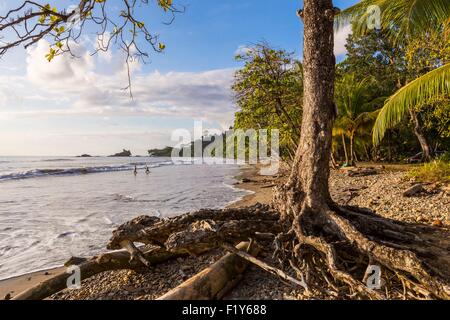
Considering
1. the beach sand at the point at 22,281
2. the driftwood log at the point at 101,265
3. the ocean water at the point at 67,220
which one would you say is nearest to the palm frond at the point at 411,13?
the driftwood log at the point at 101,265

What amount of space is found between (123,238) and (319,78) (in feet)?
12.4

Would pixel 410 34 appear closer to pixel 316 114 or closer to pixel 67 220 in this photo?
pixel 316 114

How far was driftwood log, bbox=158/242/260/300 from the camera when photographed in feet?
10.8

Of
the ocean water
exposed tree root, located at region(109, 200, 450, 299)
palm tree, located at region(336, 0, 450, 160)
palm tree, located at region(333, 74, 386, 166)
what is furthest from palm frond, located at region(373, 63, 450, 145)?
palm tree, located at region(333, 74, 386, 166)

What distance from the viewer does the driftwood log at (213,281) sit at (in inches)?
130

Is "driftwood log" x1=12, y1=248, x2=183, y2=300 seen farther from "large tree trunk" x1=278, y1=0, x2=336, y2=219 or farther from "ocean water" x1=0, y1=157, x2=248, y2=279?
"ocean water" x1=0, y1=157, x2=248, y2=279

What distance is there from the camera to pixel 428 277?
315 cm

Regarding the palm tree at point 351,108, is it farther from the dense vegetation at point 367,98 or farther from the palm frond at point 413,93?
the palm frond at point 413,93

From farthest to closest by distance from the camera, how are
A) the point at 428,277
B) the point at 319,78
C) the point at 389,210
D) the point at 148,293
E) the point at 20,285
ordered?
the point at 389,210, the point at 20,285, the point at 319,78, the point at 148,293, the point at 428,277

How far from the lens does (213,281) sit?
11.7 feet

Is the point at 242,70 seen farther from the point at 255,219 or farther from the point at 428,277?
the point at 428,277

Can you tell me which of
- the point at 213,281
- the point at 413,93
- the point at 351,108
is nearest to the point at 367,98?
the point at 351,108

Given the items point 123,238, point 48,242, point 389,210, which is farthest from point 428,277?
point 48,242
